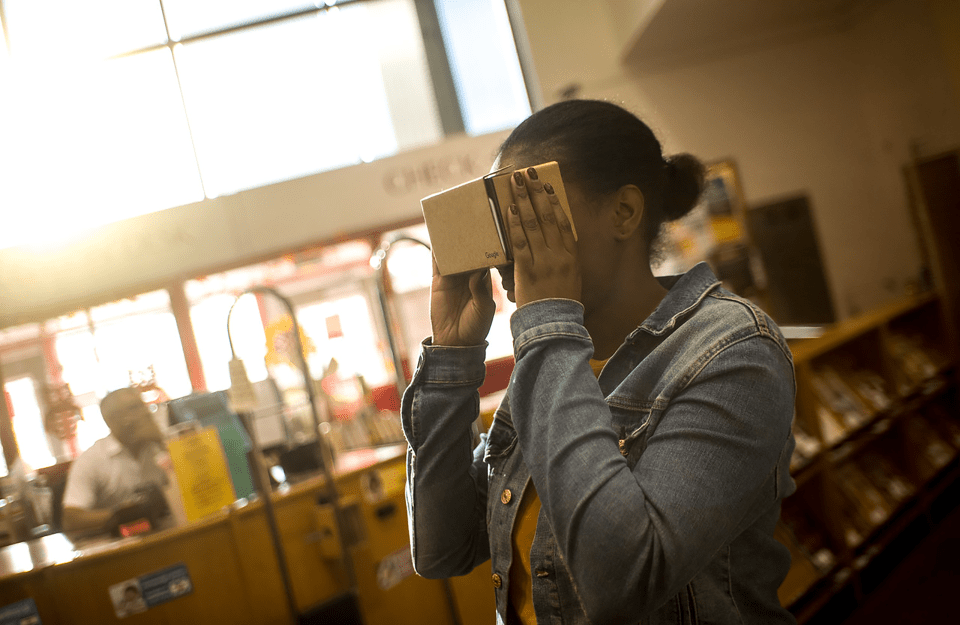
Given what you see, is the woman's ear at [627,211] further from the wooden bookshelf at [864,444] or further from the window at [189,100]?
the window at [189,100]

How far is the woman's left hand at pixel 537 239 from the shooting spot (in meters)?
0.77

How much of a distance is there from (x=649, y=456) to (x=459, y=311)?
37 cm

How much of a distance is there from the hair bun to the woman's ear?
104mm

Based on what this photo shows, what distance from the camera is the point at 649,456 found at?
717 mm

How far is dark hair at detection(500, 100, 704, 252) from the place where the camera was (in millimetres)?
876

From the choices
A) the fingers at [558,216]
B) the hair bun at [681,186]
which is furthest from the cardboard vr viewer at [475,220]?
the hair bun at [681,186]

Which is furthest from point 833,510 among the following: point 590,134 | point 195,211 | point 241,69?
point 241,69

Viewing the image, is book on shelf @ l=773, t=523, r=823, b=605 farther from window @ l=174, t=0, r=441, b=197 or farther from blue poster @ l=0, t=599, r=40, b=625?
window @ l=174, t=0, r=441, b=197

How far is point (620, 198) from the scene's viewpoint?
0.89 metres

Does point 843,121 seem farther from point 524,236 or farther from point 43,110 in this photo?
point 43,110

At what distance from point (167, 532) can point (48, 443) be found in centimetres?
193

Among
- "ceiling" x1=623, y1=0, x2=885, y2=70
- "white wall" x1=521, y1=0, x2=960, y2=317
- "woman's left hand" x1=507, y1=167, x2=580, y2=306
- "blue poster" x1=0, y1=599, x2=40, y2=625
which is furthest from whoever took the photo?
"white wall" x1=521, y1=0, x2=960, y2=317

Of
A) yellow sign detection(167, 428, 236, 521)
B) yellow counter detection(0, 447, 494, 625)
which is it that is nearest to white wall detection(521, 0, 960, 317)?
yellow counter detection(0, 447, 494, 625)

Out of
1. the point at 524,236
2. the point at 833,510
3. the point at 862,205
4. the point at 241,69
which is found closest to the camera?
the point at 524,236
